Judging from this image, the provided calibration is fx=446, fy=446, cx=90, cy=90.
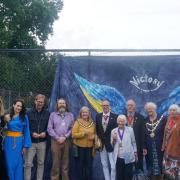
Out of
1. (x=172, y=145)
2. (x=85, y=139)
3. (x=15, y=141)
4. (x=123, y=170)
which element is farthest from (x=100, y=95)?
(x=172, y=145)

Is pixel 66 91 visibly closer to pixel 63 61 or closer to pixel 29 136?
pixel 63 61

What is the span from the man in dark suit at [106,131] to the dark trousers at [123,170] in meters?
0.23

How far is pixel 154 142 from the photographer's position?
8.39 m

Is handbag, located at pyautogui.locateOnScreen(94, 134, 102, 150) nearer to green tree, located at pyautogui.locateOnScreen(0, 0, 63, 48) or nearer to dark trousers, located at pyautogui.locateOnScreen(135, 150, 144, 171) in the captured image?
dark trousers, located at pyautogui.locateOnScreen(135, 150, 144, 171)

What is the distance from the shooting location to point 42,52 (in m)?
9.62

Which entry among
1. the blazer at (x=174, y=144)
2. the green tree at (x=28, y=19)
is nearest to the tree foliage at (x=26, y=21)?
the green tree at (x=28, y=19)

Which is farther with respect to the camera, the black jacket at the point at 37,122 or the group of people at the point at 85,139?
the black jacket at the point at 37,122

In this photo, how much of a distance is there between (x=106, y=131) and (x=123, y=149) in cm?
54

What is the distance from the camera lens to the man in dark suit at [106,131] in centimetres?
862

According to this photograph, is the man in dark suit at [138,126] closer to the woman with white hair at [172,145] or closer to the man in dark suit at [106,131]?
the man in dark suit at [106,131]

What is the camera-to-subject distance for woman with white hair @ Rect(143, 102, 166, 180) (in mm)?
8398

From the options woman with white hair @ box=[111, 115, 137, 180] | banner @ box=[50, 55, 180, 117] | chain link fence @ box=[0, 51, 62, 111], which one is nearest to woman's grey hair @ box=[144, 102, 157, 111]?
woman with white hair @ box=[111, 115, 137, 180]

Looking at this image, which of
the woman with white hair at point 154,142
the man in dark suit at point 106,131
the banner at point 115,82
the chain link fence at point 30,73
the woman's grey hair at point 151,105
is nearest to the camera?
the woman with white hair at point 154,142

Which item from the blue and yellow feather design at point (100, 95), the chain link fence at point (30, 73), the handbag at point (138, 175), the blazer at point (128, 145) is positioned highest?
the chain link fence at point (30, 73)
